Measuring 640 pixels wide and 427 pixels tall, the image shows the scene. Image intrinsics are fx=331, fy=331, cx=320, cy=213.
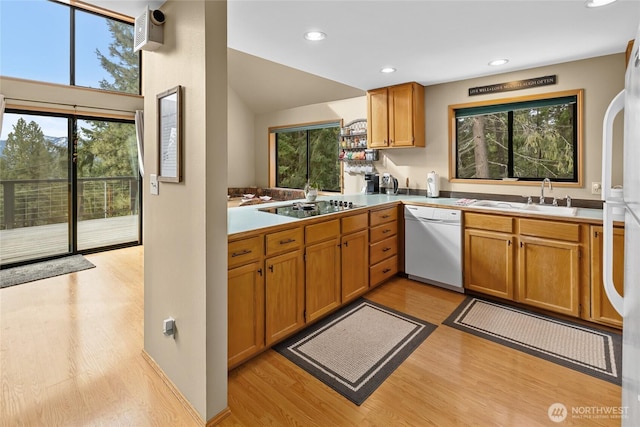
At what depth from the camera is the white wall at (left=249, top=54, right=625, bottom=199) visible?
9.55 ft

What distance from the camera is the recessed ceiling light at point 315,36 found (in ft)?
7.88

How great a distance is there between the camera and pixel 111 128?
195 inches

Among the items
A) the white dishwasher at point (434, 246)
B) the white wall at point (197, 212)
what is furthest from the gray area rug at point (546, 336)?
the white wall at point (197, 212)

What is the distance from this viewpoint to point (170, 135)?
180cm

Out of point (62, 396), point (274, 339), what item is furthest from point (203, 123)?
point (62, 396)

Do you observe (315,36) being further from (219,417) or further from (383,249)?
(219,417)

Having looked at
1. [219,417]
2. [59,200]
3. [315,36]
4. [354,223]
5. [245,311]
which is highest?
[315,36]

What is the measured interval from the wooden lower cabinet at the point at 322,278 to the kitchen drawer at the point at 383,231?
58 centimetres

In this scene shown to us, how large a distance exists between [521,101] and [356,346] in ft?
9.51

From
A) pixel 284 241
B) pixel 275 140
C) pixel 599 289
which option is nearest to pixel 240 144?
pixel 275 140

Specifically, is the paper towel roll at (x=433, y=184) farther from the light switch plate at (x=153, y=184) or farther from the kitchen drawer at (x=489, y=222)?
the light switch plate at (x=153, y=184)

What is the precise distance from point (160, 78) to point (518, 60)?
302cm

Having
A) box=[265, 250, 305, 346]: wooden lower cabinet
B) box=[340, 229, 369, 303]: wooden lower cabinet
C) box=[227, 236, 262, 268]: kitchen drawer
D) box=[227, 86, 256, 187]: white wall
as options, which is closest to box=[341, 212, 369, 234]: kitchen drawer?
box=[340, 229, 369, 303]: wooden lower cabinet

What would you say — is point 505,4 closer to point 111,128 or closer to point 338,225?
point 338,225
